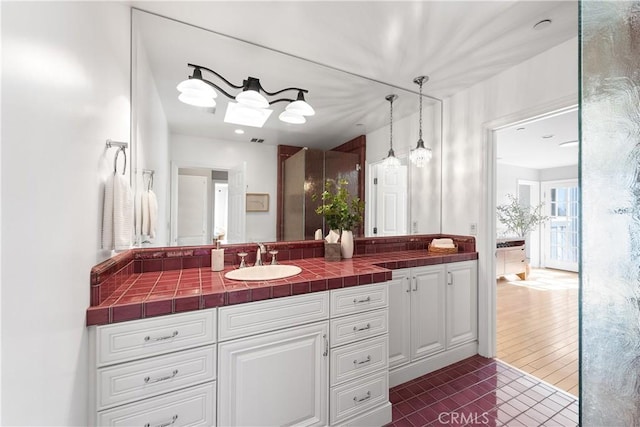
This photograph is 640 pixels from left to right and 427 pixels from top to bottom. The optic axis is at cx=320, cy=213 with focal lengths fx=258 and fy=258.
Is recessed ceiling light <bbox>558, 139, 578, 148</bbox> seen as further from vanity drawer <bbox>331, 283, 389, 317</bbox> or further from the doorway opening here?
vanity drawer <bbox>331, 283, 389, 317</bbox>

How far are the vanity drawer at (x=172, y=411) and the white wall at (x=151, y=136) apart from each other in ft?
2.89

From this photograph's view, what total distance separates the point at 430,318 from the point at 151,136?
243 cm

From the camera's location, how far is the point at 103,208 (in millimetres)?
1064

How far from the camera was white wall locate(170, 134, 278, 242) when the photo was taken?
5.70 feet

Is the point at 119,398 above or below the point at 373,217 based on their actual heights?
below

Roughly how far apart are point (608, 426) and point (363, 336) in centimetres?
95

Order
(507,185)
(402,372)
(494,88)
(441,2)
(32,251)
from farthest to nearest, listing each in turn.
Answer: (507,185), (494,88), (402,372), (441,2), (32,251)

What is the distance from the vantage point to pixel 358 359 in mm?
1472

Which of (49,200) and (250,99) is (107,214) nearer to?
(49,200)

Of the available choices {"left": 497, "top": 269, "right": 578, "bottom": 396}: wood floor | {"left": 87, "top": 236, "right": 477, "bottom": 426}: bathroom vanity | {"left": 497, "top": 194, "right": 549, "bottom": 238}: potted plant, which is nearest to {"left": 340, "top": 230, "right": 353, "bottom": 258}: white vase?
{"left": 87, "top": 236, "right": 477, "bottom": 426}: bathroom vanity

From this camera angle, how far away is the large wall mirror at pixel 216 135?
160cm

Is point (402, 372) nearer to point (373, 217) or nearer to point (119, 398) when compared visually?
point (373, 217)

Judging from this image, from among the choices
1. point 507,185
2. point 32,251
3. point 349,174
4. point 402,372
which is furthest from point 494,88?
point 507,185
